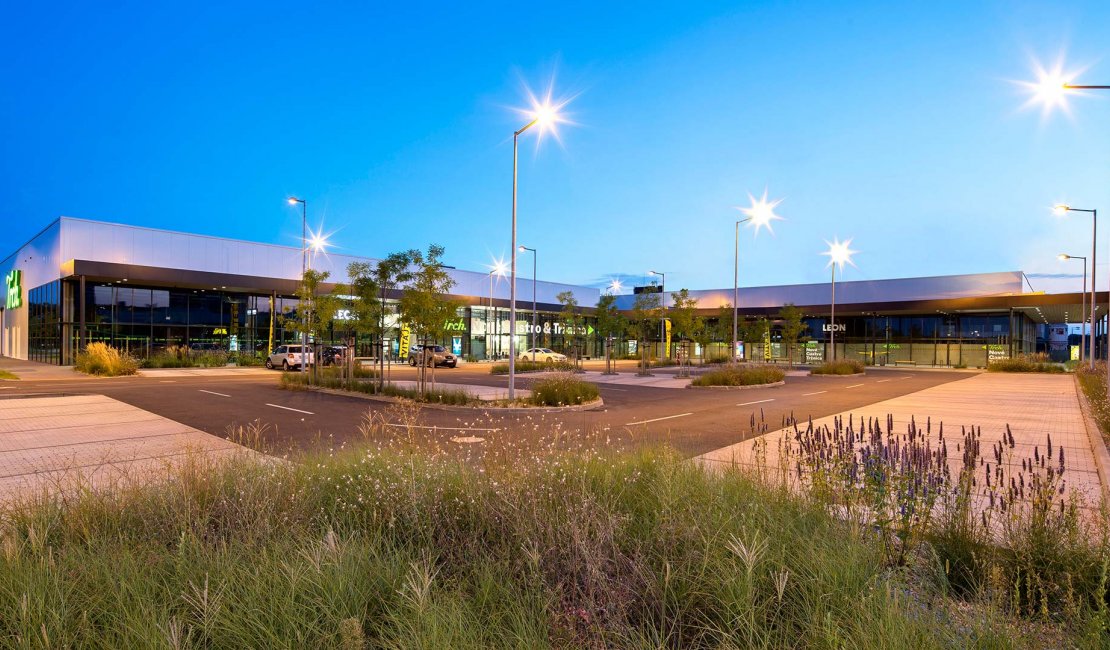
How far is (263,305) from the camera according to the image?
46719mm

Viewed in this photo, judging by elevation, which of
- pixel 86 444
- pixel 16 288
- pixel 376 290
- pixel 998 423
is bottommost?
pixel 86 444

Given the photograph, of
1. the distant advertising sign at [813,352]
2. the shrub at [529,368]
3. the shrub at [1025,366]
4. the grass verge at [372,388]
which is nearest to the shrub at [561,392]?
the grass verge at [372,388]

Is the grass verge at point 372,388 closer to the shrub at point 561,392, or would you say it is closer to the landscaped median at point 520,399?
the landscaped median at point 520,399

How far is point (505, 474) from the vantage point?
5176mm

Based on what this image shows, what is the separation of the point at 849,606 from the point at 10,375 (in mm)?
36736

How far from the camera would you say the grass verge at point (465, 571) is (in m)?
2.89

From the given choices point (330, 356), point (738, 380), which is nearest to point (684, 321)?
point (738, 380)

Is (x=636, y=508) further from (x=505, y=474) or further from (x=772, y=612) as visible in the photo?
(x=772, y=612)

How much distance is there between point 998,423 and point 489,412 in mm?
12801

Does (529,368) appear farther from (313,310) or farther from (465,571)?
(465,571)

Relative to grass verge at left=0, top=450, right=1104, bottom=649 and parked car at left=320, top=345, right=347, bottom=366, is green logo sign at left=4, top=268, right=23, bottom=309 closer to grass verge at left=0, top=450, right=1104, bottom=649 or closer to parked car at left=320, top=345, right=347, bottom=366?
parked car at left=320, top=345, right=347, bottom=366

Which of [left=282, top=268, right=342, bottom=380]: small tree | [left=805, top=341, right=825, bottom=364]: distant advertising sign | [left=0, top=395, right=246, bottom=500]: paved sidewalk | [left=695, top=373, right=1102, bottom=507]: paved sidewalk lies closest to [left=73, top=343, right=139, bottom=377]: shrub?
[left=282, top=268, right=342, bottom=380]: small tree

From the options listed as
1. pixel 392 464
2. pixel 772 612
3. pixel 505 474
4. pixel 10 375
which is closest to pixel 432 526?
pixel 505 474

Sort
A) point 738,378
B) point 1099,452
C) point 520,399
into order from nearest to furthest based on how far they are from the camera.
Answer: point 1099,452 → point 520,399 → point 738,378
